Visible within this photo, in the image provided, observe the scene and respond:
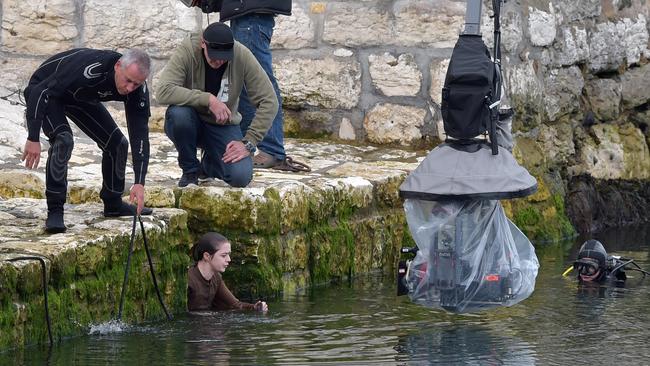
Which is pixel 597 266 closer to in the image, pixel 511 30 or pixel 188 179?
pixel 511 30

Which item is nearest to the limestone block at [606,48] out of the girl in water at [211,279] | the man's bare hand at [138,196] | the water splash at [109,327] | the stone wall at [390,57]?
the stone wall at [390,57]

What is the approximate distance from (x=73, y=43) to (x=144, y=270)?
418cm

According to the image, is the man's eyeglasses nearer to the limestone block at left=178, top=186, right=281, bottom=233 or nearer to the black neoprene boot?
the limestone block at left=178, top=186, right=281, bottom=233

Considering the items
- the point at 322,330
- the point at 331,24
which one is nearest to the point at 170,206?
the point at 322,330

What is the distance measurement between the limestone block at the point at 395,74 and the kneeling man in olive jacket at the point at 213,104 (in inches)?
83.0

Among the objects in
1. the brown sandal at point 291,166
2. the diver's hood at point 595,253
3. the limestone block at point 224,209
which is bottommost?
the diver's hood at point 595,253

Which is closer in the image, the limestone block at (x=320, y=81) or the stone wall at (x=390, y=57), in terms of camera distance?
the stone wall at (x=390, y=57)

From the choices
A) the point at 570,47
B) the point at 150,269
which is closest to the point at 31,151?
the point at 150,269

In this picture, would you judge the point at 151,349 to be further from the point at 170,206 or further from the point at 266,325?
the point at 170,206

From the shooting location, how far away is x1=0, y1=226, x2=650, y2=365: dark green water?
7.07 metres

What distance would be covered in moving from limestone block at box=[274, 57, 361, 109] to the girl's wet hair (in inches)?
122

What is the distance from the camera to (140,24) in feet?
38.4

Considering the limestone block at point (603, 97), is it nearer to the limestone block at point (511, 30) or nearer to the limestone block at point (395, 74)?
the limestone block at point (511, 30)

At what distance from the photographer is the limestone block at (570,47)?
39.7 ft
